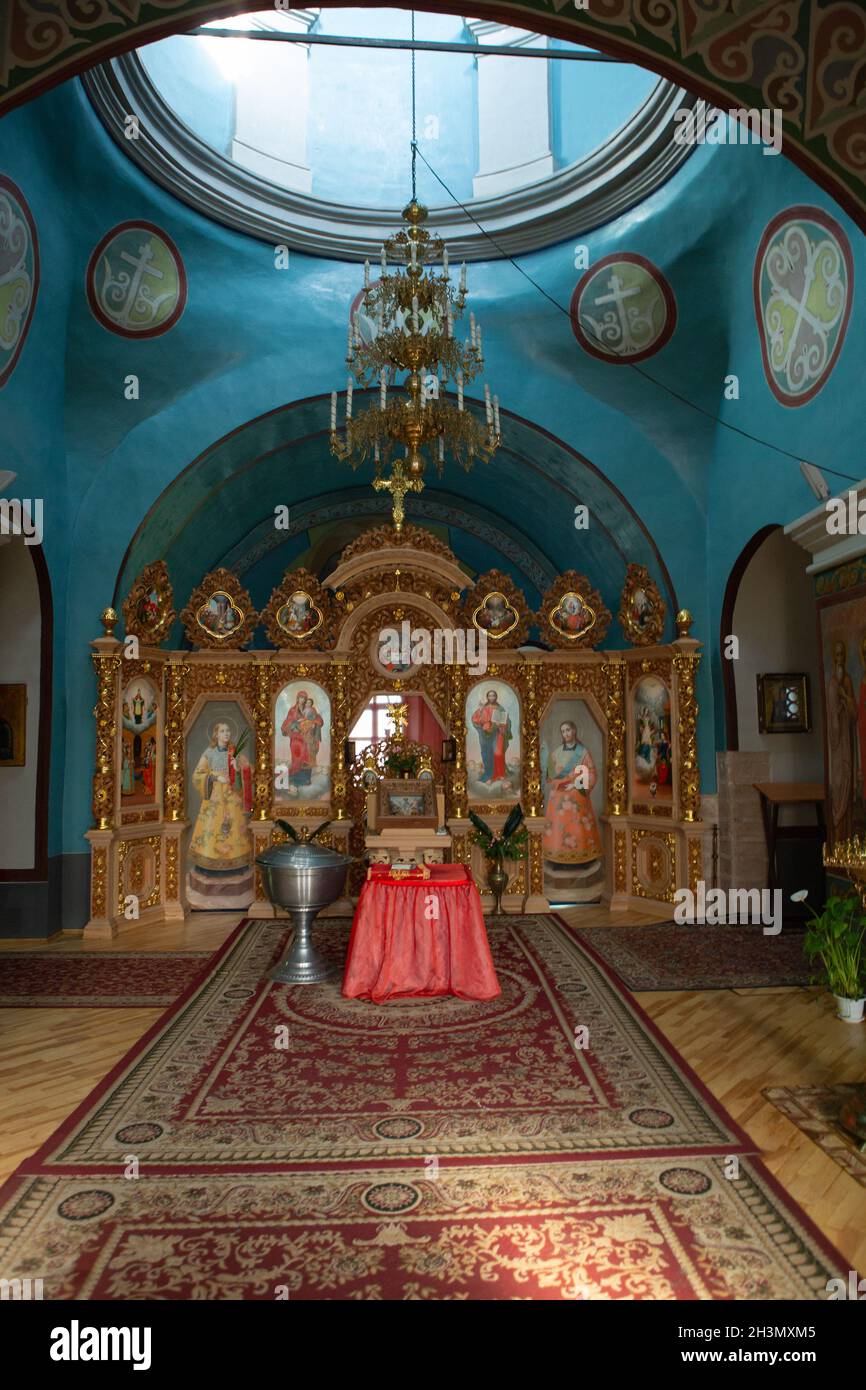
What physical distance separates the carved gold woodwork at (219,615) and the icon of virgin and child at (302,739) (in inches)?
40.1

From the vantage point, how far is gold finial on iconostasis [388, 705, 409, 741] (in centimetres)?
966

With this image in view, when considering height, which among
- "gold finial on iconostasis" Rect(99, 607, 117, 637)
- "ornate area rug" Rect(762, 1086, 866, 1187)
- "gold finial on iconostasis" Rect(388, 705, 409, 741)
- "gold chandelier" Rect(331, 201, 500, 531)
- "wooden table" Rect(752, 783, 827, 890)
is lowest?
"ornate area rug" Rect(762, 1086, 866, 1187)

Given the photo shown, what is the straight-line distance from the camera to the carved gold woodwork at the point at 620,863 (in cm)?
1012

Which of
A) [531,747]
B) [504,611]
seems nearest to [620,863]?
[531,747]

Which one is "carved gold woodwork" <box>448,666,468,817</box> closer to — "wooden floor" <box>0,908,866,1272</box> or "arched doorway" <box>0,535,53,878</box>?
"wooden floor" <box>0,908,866,1272</box>

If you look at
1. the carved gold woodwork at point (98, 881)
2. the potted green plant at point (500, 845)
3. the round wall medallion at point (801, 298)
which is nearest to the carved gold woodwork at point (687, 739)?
the potted green plant at point (500, 845)

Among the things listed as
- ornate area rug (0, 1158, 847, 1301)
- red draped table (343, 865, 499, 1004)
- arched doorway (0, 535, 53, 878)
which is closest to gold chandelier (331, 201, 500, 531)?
red draped table (343, 865, 499, 1004)

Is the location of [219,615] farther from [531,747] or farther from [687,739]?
[687,739]

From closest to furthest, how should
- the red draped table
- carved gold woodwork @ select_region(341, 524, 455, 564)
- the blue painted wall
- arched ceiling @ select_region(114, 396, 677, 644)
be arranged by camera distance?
the red draped table < the blue painted wall < carved gold woodwork @ select_region(341, 524, 455, 564) < arched ceiling @ select_region(114, 396, 677, 644)

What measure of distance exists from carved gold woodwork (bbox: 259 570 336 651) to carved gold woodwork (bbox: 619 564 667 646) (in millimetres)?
3493

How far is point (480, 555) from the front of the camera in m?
14.6

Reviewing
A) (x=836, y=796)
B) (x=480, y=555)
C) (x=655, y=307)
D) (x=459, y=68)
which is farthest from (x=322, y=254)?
(x=836, y=796)

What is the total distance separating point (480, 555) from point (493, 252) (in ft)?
18.8

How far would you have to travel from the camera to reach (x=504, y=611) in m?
10.1
